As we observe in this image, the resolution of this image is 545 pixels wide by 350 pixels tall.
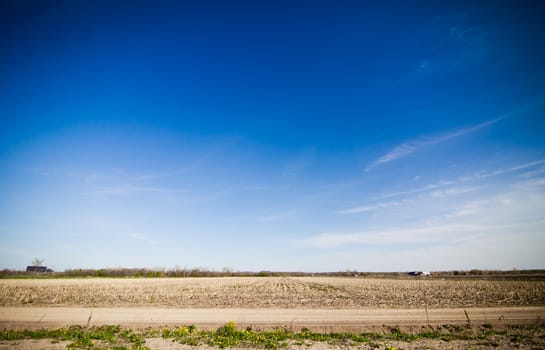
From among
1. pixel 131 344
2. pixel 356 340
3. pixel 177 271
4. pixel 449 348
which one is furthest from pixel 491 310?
pixel 177 271

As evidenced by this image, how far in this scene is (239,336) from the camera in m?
15.2

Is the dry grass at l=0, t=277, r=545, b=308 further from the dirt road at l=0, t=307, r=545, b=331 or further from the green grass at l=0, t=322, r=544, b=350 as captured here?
the green grass at l=0, t=322, r=544, b=350

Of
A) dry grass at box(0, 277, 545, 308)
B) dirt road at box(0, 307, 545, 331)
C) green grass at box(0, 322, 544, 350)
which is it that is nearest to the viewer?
green grass at box(0, 322, 544, 350)

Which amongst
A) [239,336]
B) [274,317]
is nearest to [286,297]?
[274,317]

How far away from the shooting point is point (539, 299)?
95.7 feet

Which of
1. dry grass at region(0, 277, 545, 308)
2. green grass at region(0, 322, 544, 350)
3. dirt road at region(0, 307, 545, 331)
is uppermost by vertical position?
green grass at region(0, 322, 544, 350)

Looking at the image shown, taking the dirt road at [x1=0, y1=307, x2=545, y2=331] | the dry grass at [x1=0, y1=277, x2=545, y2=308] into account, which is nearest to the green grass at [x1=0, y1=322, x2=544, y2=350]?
the dirt road at [x1=0, y1=307, x2=545, y2=331]

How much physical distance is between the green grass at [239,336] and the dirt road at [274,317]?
1.35 m

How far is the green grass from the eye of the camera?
14203 mm

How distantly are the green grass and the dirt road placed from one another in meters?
1.35

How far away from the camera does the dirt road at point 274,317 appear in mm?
18281

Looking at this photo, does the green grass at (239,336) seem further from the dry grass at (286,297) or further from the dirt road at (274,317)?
the dry grass at (286,297)

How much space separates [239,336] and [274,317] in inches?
227

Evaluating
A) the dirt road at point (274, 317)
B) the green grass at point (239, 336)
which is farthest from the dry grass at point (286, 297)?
the green grass at point (239, 336)
